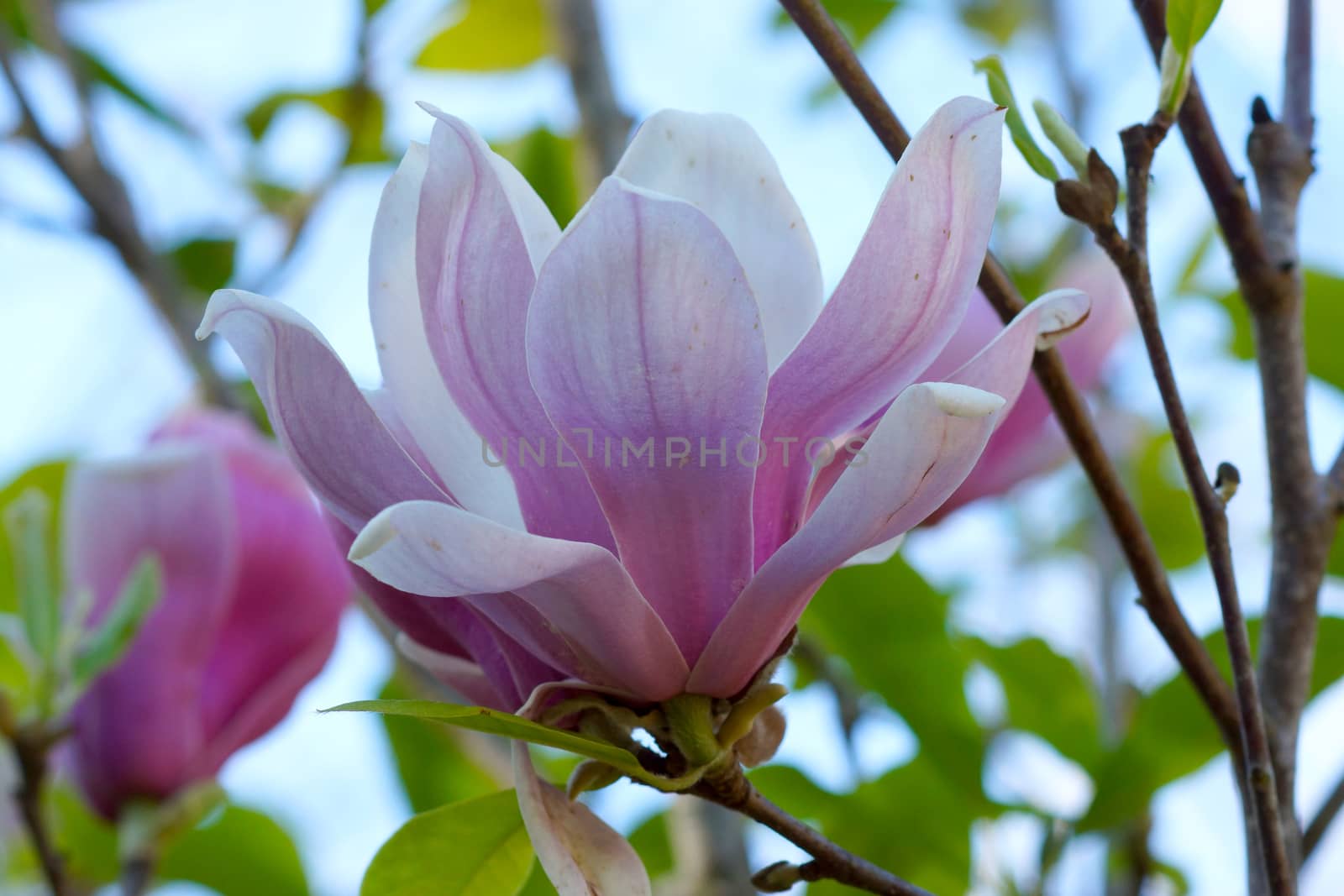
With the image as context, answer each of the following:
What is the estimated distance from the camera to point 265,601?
67cm

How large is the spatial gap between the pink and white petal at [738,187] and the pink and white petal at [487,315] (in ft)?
0.29

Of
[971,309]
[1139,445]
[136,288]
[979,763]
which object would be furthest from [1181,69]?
[1139,445]

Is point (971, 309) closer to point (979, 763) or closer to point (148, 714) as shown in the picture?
point (979, 763)

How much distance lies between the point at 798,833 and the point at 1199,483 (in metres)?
0.14

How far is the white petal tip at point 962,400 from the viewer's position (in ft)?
0.88

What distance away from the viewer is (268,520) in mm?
667

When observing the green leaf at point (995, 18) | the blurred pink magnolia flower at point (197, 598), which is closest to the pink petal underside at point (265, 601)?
the blurred pink magnolia flower at point (197, 598)

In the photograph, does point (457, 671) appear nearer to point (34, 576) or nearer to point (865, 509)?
point (865, 509)

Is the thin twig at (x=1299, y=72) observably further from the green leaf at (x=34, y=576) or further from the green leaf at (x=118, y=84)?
the green leaf at (x=118, y=84)

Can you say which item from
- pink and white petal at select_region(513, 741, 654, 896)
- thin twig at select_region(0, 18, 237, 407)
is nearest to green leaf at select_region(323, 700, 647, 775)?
pink and white petal at select_region(513, 741, 654, 896)

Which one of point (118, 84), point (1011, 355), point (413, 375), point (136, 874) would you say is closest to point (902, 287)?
point (1011, 355)

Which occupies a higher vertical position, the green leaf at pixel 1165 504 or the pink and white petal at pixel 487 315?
the pink and white petal at pixel 487 315

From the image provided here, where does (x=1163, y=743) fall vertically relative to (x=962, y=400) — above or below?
below

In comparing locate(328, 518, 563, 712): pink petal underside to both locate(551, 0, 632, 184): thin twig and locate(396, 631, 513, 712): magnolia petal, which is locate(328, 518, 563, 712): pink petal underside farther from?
locate(551, 0, 632, 184): thin twig
